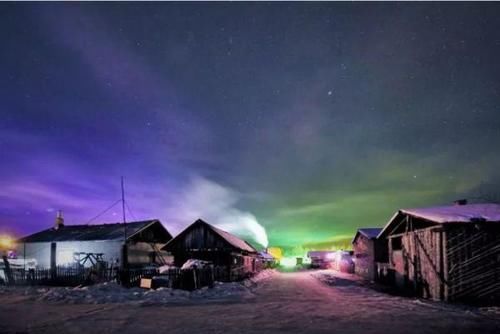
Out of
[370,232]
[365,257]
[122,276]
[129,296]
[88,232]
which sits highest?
[88,232]

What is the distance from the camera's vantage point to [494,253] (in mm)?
17484

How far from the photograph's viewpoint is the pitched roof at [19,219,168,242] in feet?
124

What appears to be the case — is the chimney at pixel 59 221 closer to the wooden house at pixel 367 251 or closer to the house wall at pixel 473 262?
the wooden house at pixel 367 251

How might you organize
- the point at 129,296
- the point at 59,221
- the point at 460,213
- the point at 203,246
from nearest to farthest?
1. the point at 460,213
2. the point at 129,296
3. the point at 203,246
4. the point at 59,221

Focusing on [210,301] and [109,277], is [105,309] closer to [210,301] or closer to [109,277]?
[210,301]

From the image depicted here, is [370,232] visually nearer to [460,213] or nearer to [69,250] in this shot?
[460,213]

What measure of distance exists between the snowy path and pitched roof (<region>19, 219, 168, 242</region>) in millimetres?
20245

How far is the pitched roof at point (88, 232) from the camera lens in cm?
3770

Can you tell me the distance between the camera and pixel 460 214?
18609mm

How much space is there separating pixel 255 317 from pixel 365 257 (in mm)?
28952

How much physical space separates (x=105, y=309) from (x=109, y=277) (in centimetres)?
1273

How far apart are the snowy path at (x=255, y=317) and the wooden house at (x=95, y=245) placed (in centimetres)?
1907

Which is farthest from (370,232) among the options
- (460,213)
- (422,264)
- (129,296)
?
(129,296)

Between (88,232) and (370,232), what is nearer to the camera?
(370,232)
